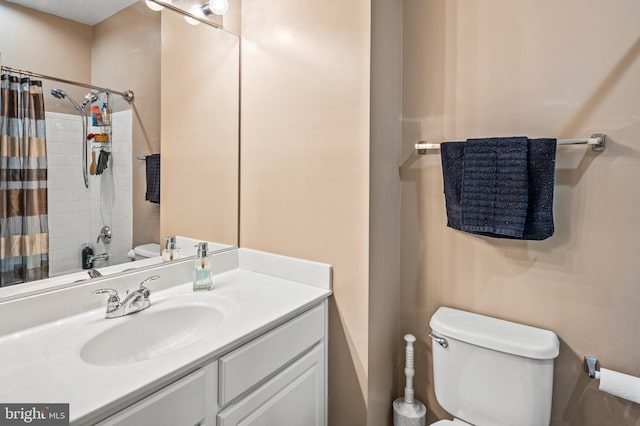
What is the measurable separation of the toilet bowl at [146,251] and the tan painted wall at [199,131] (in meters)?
0.07

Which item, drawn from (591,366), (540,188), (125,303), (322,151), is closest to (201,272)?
(125,303)

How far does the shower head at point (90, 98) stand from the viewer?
3.84ft

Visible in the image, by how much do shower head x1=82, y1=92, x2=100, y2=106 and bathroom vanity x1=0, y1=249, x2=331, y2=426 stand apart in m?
0.62

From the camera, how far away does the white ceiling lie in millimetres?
1089

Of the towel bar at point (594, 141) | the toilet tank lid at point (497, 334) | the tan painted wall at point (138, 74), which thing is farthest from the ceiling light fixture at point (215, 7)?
the toilet tank lid at point (497, 334)

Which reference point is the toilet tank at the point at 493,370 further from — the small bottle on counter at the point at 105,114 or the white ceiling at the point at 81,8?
the white ceiling at the point at 81,8

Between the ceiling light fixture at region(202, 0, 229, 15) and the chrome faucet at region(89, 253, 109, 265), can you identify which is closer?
the chrome faucet at region(89, 253, 109, 265)

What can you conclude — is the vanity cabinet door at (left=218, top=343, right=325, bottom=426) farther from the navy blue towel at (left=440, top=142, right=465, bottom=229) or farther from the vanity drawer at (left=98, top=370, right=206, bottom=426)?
the navy blue towel at (left=440, top=142, right=465, bottom=229)

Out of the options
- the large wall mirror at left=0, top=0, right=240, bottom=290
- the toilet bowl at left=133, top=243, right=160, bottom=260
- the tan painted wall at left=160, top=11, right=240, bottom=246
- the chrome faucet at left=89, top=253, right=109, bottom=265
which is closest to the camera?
the large wall mirror at left=0, top=0, right=240, bottom=290

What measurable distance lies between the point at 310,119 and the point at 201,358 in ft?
3.12

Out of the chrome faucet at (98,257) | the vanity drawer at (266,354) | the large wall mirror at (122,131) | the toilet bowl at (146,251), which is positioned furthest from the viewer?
the toilet bowl at (146,251)

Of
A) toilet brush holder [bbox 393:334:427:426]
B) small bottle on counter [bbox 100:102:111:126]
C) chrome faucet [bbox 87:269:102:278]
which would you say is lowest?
toilet brush holder [bbox 393:334:427:426]

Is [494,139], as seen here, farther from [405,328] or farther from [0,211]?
[0,211]

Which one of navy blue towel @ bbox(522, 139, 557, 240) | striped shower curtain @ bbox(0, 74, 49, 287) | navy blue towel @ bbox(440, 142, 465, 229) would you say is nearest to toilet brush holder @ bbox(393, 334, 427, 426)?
navy blue towel @ bbox(440, 142, 465, 229)
